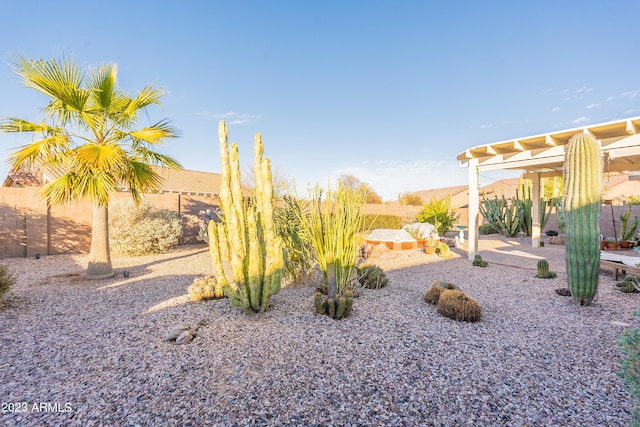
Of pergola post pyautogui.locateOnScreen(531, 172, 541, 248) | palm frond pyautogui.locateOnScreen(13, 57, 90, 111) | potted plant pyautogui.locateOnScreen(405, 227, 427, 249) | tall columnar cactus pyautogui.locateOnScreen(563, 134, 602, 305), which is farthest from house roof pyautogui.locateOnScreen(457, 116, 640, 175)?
palm frond pyautogui.locateOnScreen(13, 57, 90, 111)

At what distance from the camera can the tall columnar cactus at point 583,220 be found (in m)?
4.11

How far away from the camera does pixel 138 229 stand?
879cm

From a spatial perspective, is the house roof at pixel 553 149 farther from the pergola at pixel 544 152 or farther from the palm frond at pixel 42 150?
the palm frond at pixel 42 150

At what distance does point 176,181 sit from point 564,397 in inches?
876

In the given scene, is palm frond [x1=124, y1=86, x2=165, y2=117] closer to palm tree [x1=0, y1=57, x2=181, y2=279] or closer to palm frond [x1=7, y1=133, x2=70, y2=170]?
palm tree [x1=0, y1=57, x2=181, y2=279]

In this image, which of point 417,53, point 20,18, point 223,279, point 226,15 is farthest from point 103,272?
point 417,53

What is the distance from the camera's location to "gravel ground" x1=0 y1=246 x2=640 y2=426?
6.37 feet

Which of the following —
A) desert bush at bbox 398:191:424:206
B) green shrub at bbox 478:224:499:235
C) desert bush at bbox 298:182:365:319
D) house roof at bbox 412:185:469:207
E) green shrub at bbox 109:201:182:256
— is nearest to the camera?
desert bush at bbox 298:182:365:319

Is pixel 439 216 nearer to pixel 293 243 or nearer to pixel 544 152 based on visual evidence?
pixel 544 152

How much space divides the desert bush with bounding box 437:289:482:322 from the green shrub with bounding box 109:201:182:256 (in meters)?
8.64

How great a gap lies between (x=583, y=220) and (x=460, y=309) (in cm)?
237

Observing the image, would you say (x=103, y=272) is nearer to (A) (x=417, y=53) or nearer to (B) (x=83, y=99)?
(B) (x=83, y=99)

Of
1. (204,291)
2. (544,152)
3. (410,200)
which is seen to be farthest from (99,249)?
(410,200)

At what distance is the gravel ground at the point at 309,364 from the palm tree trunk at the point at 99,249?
1432 mm
